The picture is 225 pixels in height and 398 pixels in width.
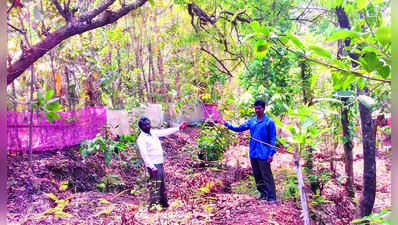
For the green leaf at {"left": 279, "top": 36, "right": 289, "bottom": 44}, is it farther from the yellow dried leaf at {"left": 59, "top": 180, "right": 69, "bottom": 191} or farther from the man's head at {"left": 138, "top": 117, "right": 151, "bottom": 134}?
the yellow dried leaf at {"left": 59, "top": 180, "right": 69, "bottom": 191}

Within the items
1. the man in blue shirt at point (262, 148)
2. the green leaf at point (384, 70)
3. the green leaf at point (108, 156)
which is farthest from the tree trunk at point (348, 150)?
the green leaf at point (384, 70)

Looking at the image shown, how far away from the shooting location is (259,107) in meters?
2.77

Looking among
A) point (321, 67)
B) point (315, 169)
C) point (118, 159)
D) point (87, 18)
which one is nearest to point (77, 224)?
point (118, 159)

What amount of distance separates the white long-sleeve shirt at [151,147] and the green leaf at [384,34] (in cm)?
233

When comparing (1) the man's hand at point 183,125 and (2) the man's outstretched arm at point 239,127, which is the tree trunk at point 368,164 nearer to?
→ (2) the man's outstretched arm at point 239,127

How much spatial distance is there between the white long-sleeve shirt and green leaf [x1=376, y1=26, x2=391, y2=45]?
7.65 ft

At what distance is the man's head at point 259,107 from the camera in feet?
9.05

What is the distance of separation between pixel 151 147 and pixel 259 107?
103 cm

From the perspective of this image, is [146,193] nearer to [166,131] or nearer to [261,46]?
[166,131]

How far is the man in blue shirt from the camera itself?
2.77 metres

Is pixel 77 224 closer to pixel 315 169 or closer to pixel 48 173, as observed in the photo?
pixel 48 173

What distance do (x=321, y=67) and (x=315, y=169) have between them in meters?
3.26

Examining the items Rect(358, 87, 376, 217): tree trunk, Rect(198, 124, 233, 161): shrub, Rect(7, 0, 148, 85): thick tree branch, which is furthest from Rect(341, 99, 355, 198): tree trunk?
Rect(7, 0, 148, 85): thick tree branch

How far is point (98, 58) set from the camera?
304cm
